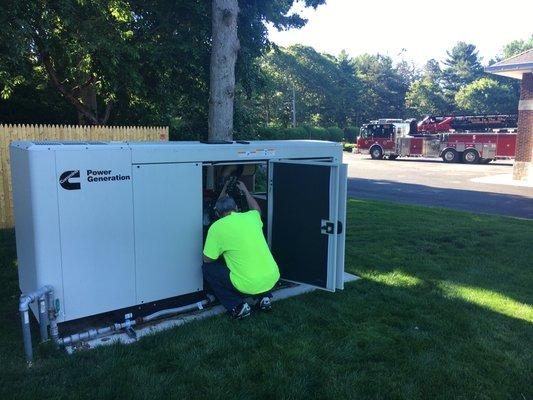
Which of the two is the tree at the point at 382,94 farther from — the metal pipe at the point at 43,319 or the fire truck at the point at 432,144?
the metal pipe at the point at 43,319

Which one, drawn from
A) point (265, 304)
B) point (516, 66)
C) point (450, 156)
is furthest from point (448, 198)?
point (450, 156)

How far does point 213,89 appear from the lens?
780 cm

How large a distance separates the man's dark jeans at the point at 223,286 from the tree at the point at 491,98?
64.0 metres

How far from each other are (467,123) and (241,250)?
32452 mm

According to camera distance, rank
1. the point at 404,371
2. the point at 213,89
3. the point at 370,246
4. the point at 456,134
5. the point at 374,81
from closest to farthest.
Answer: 1. the point at 404,371
2. the point at 213,89
3. the point at 370,246
4. the point at 456,134
5. the point at 374,81

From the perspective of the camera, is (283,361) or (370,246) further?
(370,246)

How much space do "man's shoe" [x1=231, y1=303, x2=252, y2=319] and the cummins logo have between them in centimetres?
193

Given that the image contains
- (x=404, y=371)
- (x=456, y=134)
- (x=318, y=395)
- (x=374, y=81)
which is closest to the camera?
(x=318, y=395)

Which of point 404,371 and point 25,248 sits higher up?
point 25,248

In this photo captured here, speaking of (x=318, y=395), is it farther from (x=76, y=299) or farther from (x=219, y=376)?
(x=76, y=299)

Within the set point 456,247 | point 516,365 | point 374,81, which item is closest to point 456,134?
point 456,247

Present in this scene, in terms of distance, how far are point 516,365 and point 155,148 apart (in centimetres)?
377

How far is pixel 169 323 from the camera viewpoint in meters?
4.91

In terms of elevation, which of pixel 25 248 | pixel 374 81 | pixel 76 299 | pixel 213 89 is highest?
pixel 374 81
